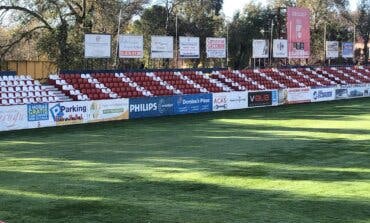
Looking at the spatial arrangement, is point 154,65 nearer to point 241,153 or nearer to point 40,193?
point 241,153

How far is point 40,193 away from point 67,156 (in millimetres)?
4513

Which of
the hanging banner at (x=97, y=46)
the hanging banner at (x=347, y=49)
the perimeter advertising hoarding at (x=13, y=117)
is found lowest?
the perimeter advertising hoarding at (x=13, y=117)

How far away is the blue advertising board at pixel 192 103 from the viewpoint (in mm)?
27422

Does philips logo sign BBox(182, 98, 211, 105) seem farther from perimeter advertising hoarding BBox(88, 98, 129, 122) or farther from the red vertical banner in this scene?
the red vertical banner

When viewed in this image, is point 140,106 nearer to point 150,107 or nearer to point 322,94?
point 150,107

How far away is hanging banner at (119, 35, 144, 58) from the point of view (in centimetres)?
2973

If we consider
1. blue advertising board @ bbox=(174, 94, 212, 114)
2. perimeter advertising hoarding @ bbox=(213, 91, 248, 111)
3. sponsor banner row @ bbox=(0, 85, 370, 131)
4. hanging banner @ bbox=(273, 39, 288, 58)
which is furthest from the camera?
hanging banner @ bbox=(273, 39, 288, 58)

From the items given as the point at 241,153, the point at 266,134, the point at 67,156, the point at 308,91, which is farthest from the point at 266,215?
the point at 308,91

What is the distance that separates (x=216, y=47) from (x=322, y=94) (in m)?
8.05

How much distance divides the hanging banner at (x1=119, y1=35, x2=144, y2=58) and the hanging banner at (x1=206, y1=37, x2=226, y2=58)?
622 cm

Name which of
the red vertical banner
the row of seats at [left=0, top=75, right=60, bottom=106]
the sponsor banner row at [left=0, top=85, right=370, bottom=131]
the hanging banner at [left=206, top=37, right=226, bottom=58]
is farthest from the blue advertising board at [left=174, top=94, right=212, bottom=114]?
the red vertical banner

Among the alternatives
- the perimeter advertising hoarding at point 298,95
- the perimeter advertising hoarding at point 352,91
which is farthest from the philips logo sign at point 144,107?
the perimeter advertising hoarding at point 352,91

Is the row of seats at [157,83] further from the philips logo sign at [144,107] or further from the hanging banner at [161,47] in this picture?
the philips logo sign at [144,107]

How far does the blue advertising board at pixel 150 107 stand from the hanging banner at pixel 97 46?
439 cm
